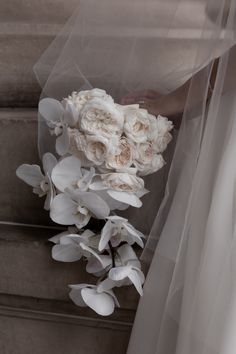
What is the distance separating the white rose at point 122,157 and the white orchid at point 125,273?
0.42 feet

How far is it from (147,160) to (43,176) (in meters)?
0.18

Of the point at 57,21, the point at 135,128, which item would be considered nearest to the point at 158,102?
the point at 135,128

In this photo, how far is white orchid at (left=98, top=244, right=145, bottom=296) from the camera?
0.72 m

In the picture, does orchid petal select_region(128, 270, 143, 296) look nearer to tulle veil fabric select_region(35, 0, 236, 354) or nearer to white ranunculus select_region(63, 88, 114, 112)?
tulle veil fabric select_region(35, 0, 236, 354)

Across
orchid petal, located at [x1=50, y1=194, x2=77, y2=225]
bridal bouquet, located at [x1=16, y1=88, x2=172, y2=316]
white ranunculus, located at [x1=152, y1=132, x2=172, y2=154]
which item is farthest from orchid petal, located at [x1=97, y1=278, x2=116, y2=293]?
white ranunculus, located at [x1=152, y1=132, x2=172, y2=154]

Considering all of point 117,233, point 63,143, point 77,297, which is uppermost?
point 63,143

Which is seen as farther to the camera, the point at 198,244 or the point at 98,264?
the point at 98,264

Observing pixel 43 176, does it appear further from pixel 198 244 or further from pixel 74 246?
pixel 198 244

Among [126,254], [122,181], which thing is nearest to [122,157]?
[122,181]

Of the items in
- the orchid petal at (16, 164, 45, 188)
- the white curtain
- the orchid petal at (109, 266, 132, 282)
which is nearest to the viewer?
the white curtain

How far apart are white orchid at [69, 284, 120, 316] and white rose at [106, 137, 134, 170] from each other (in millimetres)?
181

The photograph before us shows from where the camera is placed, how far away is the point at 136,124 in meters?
0.75

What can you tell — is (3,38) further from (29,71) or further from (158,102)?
(158,102)

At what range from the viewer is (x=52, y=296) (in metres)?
0.86
